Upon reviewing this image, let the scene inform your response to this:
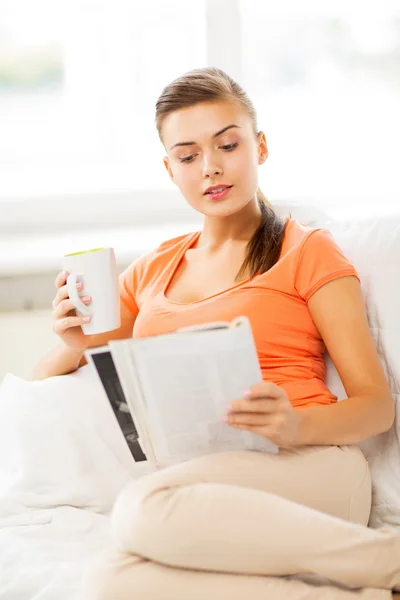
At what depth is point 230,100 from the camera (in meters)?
1.53

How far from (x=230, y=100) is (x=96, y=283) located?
0.43 metres

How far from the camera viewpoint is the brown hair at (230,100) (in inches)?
59.6

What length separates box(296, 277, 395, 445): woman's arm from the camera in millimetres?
1293

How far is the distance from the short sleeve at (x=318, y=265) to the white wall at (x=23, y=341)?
793mm

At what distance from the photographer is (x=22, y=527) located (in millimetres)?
1424

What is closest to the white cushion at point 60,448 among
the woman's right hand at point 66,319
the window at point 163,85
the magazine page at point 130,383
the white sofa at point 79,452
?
the white sofa at point 79,452

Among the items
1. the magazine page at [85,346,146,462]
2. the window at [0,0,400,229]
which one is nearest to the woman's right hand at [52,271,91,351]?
the magazine page at [85,346,146,462]

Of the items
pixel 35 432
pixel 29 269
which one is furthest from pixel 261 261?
pixel 29 269

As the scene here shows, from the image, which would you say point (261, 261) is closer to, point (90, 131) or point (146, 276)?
point (146, 276)

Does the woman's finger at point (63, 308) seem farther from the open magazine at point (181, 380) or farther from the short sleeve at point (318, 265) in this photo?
the short sleeve at point (318, 265)

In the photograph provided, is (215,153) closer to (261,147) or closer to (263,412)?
(261,147)

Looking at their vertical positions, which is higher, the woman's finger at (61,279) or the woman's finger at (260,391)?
the woman's finger at (61,279)

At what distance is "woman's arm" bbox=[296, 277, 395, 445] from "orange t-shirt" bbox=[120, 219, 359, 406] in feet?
0.10

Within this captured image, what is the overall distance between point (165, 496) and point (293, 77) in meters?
1.59
